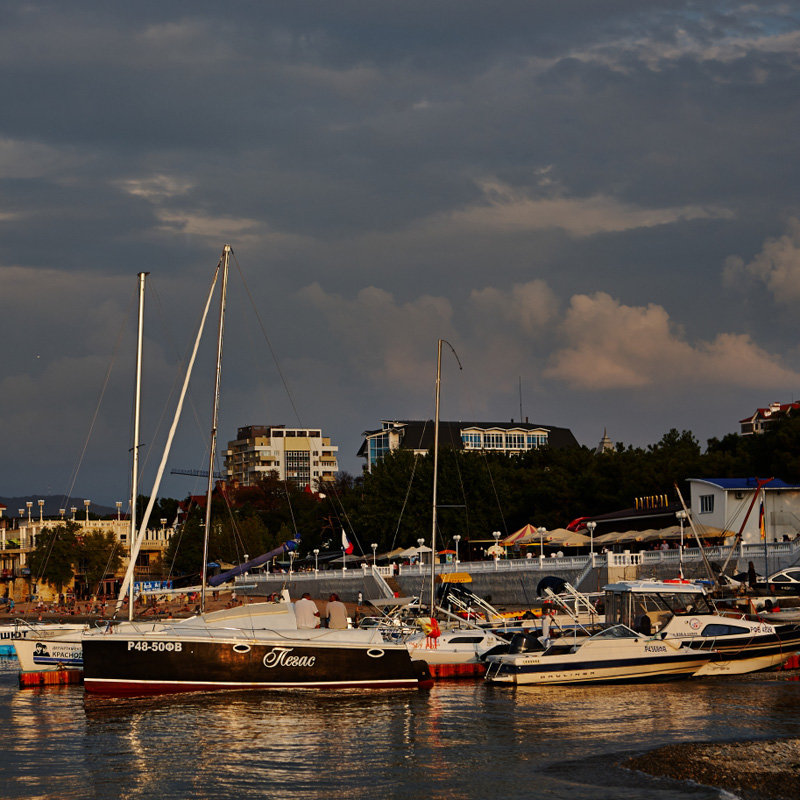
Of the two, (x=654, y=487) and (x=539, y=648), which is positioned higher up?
(x=654, y=487)

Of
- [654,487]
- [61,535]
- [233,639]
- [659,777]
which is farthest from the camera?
[61,535]

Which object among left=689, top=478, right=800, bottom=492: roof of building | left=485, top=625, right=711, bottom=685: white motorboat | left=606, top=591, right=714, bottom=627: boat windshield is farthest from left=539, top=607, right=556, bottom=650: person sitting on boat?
left=689, top=478, right=800, bottom=492: roof of building

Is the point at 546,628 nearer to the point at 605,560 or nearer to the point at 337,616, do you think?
the point at 337,616

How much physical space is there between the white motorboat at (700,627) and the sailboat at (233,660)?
24.5ft

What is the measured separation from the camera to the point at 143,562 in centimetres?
14562

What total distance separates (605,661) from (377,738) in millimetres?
9895

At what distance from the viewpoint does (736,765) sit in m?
21.0

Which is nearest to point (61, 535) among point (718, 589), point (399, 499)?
point (399, 499)

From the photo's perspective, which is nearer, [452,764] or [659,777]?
[659,777]

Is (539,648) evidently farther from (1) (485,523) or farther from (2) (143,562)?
(2) (143,562)

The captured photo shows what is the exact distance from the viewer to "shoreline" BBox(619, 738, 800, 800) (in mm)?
19375

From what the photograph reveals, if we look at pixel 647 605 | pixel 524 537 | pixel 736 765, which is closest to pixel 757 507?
pixel 524 537

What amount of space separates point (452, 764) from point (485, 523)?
82028 millimetres

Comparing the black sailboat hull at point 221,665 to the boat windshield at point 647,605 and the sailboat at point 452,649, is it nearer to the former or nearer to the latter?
the sailboat at point 452,649
